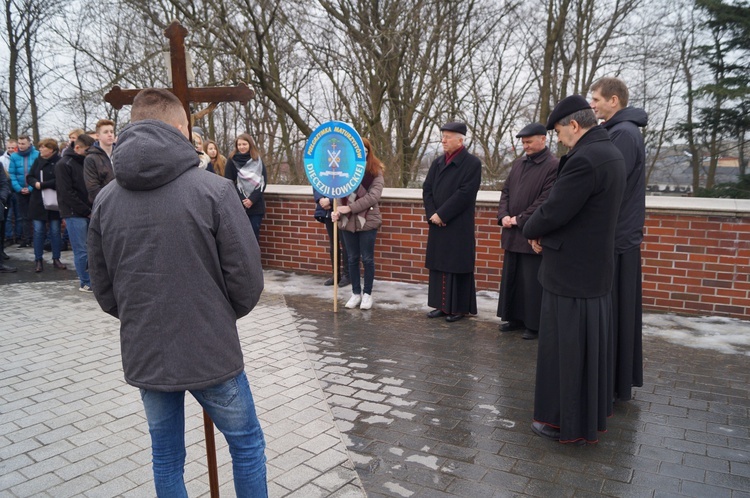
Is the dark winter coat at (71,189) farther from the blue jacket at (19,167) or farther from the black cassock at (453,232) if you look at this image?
the black cassock at (453,232)

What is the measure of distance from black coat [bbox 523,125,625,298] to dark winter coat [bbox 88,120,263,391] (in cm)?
197

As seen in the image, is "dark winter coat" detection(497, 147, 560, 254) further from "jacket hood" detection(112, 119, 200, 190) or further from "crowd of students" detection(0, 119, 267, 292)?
"jacket hood" detection(112, 119, 200, 190)

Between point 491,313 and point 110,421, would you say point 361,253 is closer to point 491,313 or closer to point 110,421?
point 491,313

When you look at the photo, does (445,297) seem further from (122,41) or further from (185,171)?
(122,41)

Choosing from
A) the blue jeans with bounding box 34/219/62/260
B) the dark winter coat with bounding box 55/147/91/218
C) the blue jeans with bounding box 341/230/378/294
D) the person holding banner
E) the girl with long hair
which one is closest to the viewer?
the person holding banner

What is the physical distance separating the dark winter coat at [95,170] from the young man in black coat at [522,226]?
4.61 metres

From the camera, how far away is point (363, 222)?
681 cm

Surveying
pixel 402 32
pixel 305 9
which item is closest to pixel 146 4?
pixel 305 9

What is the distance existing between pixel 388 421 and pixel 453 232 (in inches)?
105

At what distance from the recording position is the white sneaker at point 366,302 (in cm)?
691

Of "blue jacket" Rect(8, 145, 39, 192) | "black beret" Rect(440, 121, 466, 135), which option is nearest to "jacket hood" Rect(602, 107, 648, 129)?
"black beret" Rect(440, 121, 466, 135)

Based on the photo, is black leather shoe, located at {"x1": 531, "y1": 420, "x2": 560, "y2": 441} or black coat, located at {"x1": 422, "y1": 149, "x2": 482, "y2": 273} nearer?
black leather shoe, located at {"x1": 531, "y1": 420, "x2": 560, "y2": 441}

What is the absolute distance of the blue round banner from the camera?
651 centimetres

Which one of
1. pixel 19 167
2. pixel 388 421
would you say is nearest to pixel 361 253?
pixel 388 421
